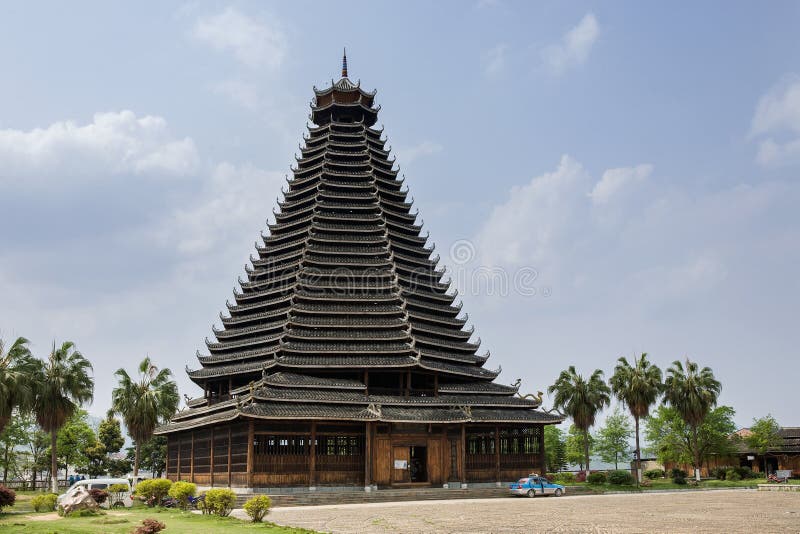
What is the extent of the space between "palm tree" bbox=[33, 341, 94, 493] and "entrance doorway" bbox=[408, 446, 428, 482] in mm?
26597

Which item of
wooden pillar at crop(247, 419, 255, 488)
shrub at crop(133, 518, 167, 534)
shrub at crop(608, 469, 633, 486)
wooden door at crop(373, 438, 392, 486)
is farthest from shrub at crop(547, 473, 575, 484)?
shrub at crop(133, 518, 167, 534)

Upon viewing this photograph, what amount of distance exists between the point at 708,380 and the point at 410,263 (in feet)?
109

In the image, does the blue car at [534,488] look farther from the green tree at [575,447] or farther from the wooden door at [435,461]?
the green tree at [575,447]

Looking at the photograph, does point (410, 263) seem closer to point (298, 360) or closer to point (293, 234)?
point (293, 234)

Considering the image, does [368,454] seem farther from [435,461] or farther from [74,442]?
[74,442]

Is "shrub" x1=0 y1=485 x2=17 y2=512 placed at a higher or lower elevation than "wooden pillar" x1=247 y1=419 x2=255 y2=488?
lower

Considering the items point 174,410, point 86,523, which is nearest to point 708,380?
point 174,410

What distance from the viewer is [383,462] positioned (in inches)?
1973

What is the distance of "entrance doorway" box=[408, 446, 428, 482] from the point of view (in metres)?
52.4

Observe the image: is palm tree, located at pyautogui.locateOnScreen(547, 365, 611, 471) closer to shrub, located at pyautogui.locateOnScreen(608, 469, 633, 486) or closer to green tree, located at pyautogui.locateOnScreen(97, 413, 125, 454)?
shrub, located at pyautogui.locateOnScreen(608, 469, 633, 486)

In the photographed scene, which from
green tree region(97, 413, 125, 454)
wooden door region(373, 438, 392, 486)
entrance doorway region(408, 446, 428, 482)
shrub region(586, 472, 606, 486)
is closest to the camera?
wooden door region(373, 438, 392, 486)

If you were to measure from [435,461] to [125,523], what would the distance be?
86.3 feet

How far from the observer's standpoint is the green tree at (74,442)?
82.0m

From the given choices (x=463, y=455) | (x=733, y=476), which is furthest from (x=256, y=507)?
(x=733, y=476)
